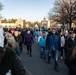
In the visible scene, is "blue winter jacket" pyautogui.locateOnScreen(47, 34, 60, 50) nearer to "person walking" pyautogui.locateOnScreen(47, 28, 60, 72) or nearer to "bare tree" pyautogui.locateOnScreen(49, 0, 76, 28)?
"person walking" pyautogui.locateOnScreen(47, 28, 60, 72)

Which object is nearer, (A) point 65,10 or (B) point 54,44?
(B) point 54,44

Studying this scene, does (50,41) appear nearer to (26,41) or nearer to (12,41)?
(12,41)

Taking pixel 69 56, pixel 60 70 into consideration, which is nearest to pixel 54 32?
pixel 60 70

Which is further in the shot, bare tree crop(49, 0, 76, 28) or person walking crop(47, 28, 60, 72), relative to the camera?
bare tree crop(49, 0, 76, 28)

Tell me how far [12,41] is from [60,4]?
5747 cm

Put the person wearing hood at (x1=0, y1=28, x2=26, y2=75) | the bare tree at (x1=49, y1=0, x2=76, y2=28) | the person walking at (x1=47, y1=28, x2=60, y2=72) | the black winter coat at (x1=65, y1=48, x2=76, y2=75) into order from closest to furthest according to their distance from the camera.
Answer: the person wearing hood at (x1=0, y1=28, x2=26, y2=75), the black winter coat at (x1=65, y1=48, x2=76, y2=75), the person walking at (x1=47, y1=28, x2=60, y2=72), the bare tree at (x1=49, y1=0, x2=76, y2=28)

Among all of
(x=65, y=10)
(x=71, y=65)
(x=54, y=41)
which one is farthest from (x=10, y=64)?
(x=65, y=10)

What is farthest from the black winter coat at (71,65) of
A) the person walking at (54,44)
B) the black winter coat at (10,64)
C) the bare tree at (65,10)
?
the bare tree at (65,10)

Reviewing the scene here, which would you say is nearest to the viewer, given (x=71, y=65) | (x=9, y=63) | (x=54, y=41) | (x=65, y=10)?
(x=9, y=63)

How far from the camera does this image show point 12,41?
902 cm

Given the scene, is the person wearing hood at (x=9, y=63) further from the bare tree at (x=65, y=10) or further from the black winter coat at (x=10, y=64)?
the bare tree at (x=65, y=10)

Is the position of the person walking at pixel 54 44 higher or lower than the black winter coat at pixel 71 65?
lower

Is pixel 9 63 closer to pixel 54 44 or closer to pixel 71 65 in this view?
pixel 71 65

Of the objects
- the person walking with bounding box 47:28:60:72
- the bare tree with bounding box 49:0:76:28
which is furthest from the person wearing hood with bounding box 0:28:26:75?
the bare tree with bounding box 49:0:76:28
